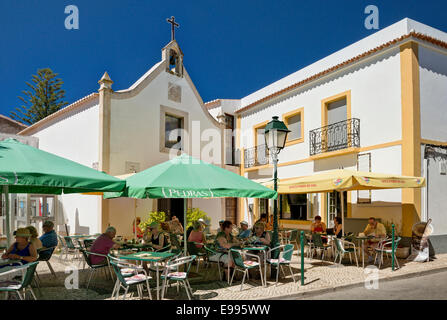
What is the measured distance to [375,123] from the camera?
487 inches

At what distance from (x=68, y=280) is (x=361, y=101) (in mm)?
10922

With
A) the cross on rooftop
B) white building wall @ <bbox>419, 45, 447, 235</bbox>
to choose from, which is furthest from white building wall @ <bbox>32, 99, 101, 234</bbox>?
white building wall @ <bbox>419, 45, 447, 235</bbox>

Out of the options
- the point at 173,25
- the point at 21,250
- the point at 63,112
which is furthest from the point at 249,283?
the point at 173,25

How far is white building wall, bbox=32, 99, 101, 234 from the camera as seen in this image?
1320cm

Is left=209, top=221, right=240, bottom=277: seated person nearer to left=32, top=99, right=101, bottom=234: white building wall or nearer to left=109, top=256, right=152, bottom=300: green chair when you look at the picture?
left=109, top=256, right=152, bottom=300: green chair

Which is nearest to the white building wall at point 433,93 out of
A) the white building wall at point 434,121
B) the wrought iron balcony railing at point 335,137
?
the white building wall at point 434,121


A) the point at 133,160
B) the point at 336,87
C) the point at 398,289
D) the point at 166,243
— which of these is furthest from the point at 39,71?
the point at 398,289

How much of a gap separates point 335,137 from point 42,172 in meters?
11.2

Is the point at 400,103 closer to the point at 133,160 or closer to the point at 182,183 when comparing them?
the point at 182,183

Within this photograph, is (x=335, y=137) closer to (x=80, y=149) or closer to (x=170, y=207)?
(x=170, y=207)

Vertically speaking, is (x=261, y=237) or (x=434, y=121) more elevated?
(x=434, y=121)

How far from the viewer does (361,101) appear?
1293 cm

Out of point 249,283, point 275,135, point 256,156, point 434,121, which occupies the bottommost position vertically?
point 249,283

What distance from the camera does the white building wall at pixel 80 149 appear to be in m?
13.2
